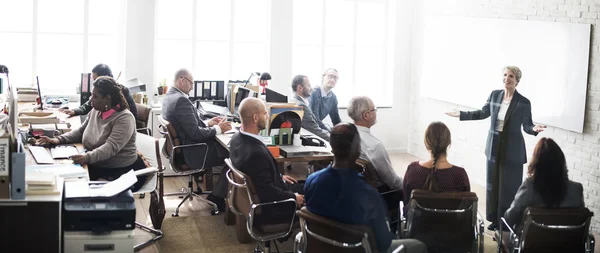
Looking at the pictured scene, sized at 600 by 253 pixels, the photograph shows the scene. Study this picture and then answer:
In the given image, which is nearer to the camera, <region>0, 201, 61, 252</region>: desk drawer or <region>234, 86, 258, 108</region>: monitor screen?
<region>0, 201, 61, 252</region>: desk drawer

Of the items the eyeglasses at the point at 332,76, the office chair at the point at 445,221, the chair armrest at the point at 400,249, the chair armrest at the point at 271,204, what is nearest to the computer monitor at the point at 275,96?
the eyeglasses at the point at 332,76

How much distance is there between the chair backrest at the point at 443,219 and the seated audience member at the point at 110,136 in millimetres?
2153

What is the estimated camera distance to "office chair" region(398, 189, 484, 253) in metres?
4.48

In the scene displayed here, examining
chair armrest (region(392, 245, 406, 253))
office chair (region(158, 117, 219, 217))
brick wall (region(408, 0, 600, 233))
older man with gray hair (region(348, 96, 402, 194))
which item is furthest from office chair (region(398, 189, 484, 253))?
office chair (region(158, 117, 219, 217))

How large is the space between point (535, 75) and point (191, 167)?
10.3ft

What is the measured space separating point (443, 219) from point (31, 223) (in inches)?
94.1

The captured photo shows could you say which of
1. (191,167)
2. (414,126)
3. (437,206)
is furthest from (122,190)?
(414,126)

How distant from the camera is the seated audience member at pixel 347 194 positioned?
4.07 metres

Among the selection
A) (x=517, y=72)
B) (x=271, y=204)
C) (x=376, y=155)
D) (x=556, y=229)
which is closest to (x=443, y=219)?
(x=556, y=229)

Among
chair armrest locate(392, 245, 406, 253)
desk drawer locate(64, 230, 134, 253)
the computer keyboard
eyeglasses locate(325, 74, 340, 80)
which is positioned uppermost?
eyeglasses locate(325, 74, 340, 80)

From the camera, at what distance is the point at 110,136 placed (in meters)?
5.50

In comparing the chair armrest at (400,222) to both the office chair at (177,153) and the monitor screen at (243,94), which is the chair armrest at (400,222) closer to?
the office chair at (177,153)

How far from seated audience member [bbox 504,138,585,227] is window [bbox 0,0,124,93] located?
18.1 feet

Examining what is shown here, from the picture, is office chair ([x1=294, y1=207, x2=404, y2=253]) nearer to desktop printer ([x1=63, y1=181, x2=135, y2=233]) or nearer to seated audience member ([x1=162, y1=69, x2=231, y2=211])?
desktop printer ([x1=63, y1=181, x2=135, y2=233])
